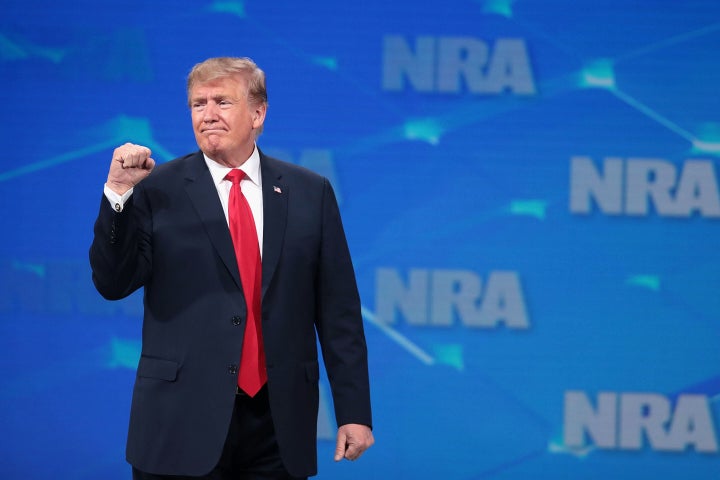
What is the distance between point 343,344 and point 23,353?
2.01m

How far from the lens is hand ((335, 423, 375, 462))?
204 centimetres

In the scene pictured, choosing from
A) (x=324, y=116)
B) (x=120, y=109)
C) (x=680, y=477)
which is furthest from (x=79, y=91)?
(x=680, y=477)

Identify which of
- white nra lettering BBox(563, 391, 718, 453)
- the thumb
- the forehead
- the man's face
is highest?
the forehead

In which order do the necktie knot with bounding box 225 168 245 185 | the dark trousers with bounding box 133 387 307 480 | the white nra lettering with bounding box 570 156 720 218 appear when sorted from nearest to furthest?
the dark trousers with bounding box 133 387 307 480, the necktie knot with bounding box 225 168 245 185, the white nra lettering with bounding box 570 156 720 218

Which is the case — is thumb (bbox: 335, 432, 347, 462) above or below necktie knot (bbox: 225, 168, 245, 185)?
below

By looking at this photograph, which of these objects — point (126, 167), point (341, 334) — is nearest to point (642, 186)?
point (341, 334)

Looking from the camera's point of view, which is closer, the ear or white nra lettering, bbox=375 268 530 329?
the ear

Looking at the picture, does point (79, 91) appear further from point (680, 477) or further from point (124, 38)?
point (680, 477)

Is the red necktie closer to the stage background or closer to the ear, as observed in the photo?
the ear

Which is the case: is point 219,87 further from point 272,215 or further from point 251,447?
point 251,447

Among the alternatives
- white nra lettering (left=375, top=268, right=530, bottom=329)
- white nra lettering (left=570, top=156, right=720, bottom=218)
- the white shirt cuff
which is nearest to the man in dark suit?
the white shirt cuff

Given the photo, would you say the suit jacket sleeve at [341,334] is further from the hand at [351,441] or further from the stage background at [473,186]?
the stage background at [473,186]

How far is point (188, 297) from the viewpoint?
76.0 inches

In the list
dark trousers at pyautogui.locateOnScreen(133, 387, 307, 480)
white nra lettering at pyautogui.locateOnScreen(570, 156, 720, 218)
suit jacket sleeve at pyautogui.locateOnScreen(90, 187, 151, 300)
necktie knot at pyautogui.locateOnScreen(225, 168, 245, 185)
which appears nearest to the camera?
suit jacket sleeve at pyautogui.locateOnScreen(90, 187, 151, 300)
